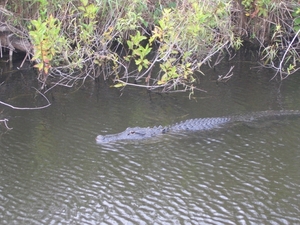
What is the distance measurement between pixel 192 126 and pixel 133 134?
1.20 meters

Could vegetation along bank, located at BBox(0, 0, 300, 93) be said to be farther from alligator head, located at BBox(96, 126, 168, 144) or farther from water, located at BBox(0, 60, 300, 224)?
alligator head, located at BBox(96, 126, 168, 144)

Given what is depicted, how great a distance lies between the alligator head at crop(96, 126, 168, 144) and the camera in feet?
27.9

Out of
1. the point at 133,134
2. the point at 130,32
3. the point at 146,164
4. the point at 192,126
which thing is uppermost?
the point at 130,32

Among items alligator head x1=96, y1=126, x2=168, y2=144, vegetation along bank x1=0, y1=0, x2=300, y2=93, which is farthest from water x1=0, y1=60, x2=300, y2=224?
vegetation along bank x1=0, y1=0, x2=300, y2=93

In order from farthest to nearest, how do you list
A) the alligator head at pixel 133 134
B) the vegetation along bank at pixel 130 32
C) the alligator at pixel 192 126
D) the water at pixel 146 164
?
the vegetation along bank at pixel 130 32 < the alligator at pixel 192 126 < the alligator head at pixel 133 134 < the water at pixel 146 164

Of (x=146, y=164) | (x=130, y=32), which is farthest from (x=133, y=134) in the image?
(x=130, y=32)

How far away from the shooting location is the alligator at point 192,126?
868 centimetres

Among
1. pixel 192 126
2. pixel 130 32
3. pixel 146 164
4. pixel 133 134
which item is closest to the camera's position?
pixel 146 164

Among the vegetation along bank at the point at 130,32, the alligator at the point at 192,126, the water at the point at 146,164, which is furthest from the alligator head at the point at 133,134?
the vegetation along bank at the point at 130,32

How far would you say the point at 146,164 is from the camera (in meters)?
7.69

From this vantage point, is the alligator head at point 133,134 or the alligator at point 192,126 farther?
the alligator at point 192,126

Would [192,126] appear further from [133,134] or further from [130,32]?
[130,32]

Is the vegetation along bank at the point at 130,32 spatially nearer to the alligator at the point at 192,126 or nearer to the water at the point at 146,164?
the water at the point at 146,164

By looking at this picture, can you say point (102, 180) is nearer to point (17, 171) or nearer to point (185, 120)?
point (17, 171)
